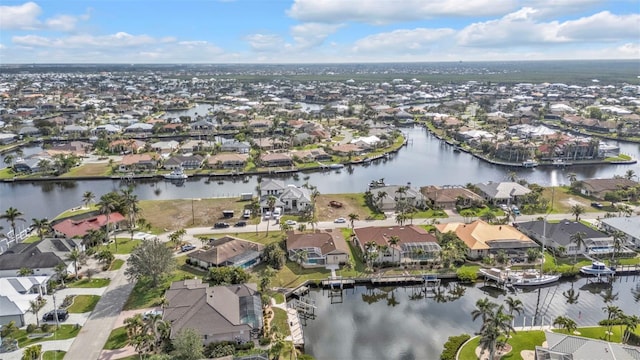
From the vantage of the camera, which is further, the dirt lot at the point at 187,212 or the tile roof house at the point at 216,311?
the dirt lot at the point at 187,212

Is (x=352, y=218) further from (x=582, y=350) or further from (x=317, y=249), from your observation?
(x=582, y=350)

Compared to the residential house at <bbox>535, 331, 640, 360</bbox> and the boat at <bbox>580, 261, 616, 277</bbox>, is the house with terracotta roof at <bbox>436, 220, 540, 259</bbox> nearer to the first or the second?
the boat at <bbox>580, 261, 616, 277</bbox>

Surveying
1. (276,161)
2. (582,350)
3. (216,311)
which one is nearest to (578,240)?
(582,350)

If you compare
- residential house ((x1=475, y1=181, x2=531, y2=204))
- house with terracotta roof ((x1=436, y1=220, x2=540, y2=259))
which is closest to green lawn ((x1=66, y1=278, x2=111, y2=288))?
house with terracotta roof ((x1=436, y1=220, x2=540, y2=259))

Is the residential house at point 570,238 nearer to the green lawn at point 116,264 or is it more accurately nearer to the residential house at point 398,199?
the residential house at point 398,199

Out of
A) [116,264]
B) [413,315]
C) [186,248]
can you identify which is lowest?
[413,315]

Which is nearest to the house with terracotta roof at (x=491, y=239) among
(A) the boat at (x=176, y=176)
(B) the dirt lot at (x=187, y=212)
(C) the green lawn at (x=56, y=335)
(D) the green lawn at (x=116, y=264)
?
(B) the dirt lot at (x=187, y=212)
